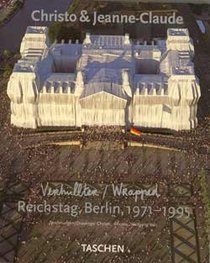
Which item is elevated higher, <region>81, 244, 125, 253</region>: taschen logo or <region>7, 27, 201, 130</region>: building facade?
<region>7, 27, 201, 130</region>: building facade

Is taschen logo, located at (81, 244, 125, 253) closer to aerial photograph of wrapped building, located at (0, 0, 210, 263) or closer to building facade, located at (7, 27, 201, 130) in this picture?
aerial photograph of wrapped building, located at (0, 0, 210, 263)

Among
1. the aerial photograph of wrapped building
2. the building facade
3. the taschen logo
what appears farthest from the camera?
the building facade

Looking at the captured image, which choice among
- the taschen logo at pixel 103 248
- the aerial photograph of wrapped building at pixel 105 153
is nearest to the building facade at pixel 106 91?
the aerial photograph of wrapped building at pixel 105 153

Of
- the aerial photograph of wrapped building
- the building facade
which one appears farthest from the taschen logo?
the building facade

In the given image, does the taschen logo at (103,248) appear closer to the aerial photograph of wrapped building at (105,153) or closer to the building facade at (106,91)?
the aerial photograph of wrapped building at (105,153)

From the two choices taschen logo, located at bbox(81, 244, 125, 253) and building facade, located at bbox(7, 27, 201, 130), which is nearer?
taschen logo, located at bbox(81, 244, 125, 253)

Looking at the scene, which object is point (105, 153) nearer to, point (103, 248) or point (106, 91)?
point (106, 91)
